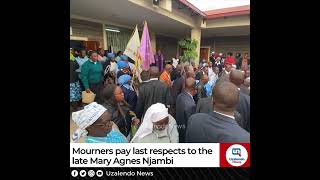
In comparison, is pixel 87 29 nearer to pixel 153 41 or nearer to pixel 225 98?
pixel 153 41

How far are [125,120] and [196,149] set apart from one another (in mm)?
826

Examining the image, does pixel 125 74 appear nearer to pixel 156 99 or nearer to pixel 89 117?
pixel 156 99

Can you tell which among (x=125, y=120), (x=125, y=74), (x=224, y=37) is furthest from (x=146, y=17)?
(x=125, y=120)

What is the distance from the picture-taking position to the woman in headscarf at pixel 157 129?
2254 millimetres

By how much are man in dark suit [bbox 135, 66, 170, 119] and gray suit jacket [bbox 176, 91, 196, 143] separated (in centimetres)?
24

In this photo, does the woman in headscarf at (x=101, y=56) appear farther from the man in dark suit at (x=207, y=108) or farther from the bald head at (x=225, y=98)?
the bald head at (x=225, y=98)

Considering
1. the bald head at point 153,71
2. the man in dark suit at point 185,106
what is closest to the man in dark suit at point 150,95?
the bald head at point 153,71

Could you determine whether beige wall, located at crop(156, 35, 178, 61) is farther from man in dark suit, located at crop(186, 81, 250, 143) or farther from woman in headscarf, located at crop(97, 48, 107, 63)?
man in dark suit, located at crop(186, 81, 250, 143)

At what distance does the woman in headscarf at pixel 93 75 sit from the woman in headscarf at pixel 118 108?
109 mm

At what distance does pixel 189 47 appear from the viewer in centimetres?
291

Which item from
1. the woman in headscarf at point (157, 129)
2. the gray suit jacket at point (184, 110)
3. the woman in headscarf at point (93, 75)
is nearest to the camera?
the woman in headscarf at point (157, 129)

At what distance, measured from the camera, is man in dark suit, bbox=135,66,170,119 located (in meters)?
2.78

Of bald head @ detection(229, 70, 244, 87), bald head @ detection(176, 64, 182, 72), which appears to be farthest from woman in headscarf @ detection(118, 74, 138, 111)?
bald head @ detection(229, 70, 244, 87)

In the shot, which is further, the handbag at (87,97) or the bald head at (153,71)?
the bald head at (153,71)
